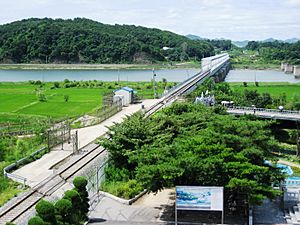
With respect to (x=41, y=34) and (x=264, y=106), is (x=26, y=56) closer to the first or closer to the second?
(x=41, y=34)

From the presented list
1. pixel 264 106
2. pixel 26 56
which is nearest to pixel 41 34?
pixel 26 56

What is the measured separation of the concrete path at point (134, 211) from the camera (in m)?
23.0

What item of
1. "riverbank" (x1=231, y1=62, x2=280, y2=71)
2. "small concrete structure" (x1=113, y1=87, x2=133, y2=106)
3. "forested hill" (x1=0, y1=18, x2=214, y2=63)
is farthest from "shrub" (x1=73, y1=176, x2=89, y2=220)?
"forested hill" (x1=0, y1=18, x2=214, y2=63)

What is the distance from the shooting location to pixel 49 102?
68.4 metres

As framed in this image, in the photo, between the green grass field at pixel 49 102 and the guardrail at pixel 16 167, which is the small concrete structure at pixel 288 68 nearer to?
the green grass field at pixel 49 102

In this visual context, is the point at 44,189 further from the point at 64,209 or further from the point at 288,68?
the point at 288,68

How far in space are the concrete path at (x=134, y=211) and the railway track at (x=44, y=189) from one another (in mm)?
3712

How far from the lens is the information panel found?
21.0m

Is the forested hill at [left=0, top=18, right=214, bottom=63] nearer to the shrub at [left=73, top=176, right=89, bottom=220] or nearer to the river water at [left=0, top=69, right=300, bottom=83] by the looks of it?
the river water at [left=0, top=69, right=300, bottom=83]

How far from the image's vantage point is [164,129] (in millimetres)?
32312

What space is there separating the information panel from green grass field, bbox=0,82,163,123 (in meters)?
35.5

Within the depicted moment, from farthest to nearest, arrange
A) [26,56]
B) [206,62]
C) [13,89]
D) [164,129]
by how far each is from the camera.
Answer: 1. [26,56]
2. [206,62]
3. [13,89]
4. [164,129]

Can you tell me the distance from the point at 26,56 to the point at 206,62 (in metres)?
91.8

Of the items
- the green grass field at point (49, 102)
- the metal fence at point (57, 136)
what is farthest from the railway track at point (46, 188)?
the green grass field at point (49, 102)
